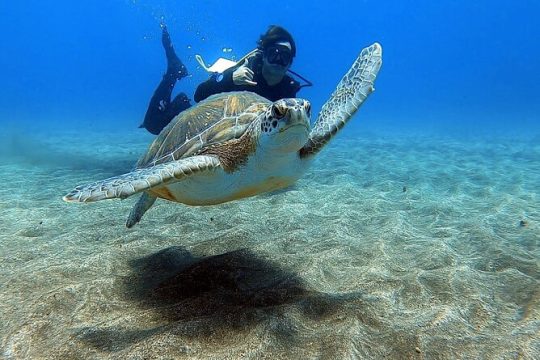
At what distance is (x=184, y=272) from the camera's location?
3393mm

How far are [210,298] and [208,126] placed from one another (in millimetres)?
1802

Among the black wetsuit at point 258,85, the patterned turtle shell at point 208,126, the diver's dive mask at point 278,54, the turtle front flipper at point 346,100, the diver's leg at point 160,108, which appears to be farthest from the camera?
the diver's leg at point 160,108

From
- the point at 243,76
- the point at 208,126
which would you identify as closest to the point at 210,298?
the point at 208,126

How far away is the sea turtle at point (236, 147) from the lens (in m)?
2.78

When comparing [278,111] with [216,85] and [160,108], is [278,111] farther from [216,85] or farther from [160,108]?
[160,108]

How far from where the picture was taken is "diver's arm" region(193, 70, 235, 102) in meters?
7.53

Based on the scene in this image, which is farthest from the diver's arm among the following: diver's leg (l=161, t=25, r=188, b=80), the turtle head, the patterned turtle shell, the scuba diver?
diver's leg (l=161, t=25, r=188, b=80)

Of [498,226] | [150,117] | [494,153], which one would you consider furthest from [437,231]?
[494,153]

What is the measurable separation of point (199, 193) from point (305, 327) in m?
1.58

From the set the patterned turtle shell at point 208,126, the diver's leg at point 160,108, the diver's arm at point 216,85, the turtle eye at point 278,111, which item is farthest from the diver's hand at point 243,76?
the diver's leg at point 160,108

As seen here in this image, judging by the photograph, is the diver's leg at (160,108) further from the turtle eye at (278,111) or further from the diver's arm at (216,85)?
the turtle eye at (278,111)

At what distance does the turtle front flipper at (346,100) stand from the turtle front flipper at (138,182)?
102 cm

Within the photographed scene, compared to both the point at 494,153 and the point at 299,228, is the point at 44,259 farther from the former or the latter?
the point at 494,153

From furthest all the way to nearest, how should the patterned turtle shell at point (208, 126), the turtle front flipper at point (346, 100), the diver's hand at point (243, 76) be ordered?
the diver's hand at point (243, 76)
the patterned turtle shell at point (208, 126)
the turtle front flipper at point (346, 100)
